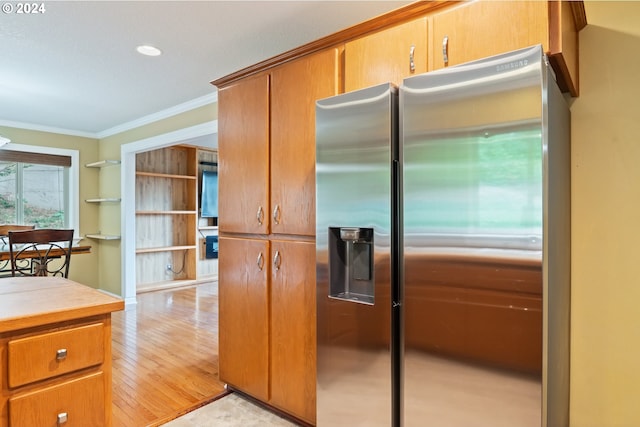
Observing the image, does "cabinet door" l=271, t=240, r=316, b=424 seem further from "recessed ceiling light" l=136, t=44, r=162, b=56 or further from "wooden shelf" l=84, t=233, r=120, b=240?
"wooden shelf" l=84, t=233, r=120, b=240

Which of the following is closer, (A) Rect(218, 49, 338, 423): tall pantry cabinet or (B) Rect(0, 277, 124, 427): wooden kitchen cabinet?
(B) Rect(0, 277, 124, 427): wooden kitchen cabinet

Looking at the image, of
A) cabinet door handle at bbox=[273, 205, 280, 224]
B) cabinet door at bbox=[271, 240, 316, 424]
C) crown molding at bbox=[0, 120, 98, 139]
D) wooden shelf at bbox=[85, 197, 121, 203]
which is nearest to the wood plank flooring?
cabinet door at bbox=[271, 240, 316, 424]

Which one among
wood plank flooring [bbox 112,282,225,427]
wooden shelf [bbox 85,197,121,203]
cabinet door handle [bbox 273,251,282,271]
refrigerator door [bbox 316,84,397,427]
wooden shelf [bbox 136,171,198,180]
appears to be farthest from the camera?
wooden shelf [bbox 136,171,198,180]

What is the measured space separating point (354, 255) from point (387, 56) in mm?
929

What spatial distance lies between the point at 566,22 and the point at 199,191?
19.2 ft

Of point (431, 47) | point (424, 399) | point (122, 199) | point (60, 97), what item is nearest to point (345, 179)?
point (431, 47)

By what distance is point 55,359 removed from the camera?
1256mm

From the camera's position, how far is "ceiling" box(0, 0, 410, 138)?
2064 mm

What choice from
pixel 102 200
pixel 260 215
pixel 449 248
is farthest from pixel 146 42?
pixel 102 200

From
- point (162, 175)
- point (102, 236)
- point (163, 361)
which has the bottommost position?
point (163, 361)

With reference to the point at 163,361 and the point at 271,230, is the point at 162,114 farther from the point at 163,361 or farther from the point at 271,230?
the point at 271,230

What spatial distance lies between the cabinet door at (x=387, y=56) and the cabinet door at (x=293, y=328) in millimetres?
886

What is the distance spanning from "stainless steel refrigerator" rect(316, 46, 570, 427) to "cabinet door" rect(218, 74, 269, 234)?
0.56 metres

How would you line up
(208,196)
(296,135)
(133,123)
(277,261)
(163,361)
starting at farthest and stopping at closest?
(208,196)
(133,123)
(163,361)
(277,261)
(296,135)
